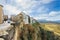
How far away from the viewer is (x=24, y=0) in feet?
9.48

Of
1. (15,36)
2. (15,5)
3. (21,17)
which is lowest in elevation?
(15,36)

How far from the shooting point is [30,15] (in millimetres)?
2873

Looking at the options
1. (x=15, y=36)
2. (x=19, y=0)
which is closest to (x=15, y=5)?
(x=19, y=0)

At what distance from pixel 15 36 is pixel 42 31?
0.42m

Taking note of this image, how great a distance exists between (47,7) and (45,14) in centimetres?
11

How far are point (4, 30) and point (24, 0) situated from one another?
56cm

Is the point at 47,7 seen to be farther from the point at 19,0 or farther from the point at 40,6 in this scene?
the point at 19,0

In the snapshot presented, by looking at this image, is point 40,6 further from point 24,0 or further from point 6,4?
point 6,4

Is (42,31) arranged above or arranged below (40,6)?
below

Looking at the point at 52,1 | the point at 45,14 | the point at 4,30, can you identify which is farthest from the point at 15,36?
the point at 52,1

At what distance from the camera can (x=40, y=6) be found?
2.89 meters

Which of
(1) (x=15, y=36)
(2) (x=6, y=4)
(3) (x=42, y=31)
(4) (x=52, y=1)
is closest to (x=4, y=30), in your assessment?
(1) (x=15, y=36)

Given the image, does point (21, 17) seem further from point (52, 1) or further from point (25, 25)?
point (52, 1)

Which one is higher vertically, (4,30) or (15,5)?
(15,5)
